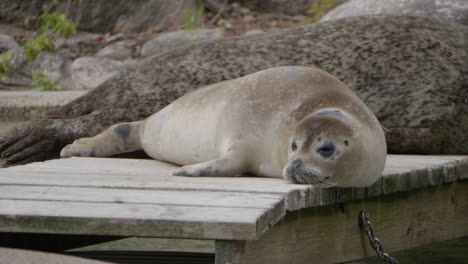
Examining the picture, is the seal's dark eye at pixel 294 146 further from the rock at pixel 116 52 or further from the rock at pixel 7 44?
the rock at pixel 7 44

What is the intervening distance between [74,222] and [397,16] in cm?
301

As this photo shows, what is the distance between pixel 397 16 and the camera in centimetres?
517

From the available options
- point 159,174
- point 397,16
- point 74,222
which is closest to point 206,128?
point 159,174

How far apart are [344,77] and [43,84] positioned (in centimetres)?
436

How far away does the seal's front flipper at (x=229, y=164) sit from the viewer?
322 cm

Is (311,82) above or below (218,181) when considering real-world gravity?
above

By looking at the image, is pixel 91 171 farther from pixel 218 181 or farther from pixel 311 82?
pixel 311 82

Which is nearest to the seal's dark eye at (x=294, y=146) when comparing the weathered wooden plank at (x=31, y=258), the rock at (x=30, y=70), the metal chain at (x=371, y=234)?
the metal chain at (x=371, y=234)

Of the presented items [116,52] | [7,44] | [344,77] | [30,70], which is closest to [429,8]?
[344,77]

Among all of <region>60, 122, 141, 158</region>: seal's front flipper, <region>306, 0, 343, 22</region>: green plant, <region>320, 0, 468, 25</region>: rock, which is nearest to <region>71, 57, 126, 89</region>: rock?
<region>306, 0, 343, 22</region>: green plant

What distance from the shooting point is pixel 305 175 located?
2.87 m

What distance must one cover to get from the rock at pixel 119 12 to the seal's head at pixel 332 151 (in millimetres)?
8053

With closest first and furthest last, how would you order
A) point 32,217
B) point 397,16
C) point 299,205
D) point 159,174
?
point 32,217 < point 299,205 < point 159,174 < point 397,16

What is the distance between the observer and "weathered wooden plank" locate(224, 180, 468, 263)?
9.23 ft
